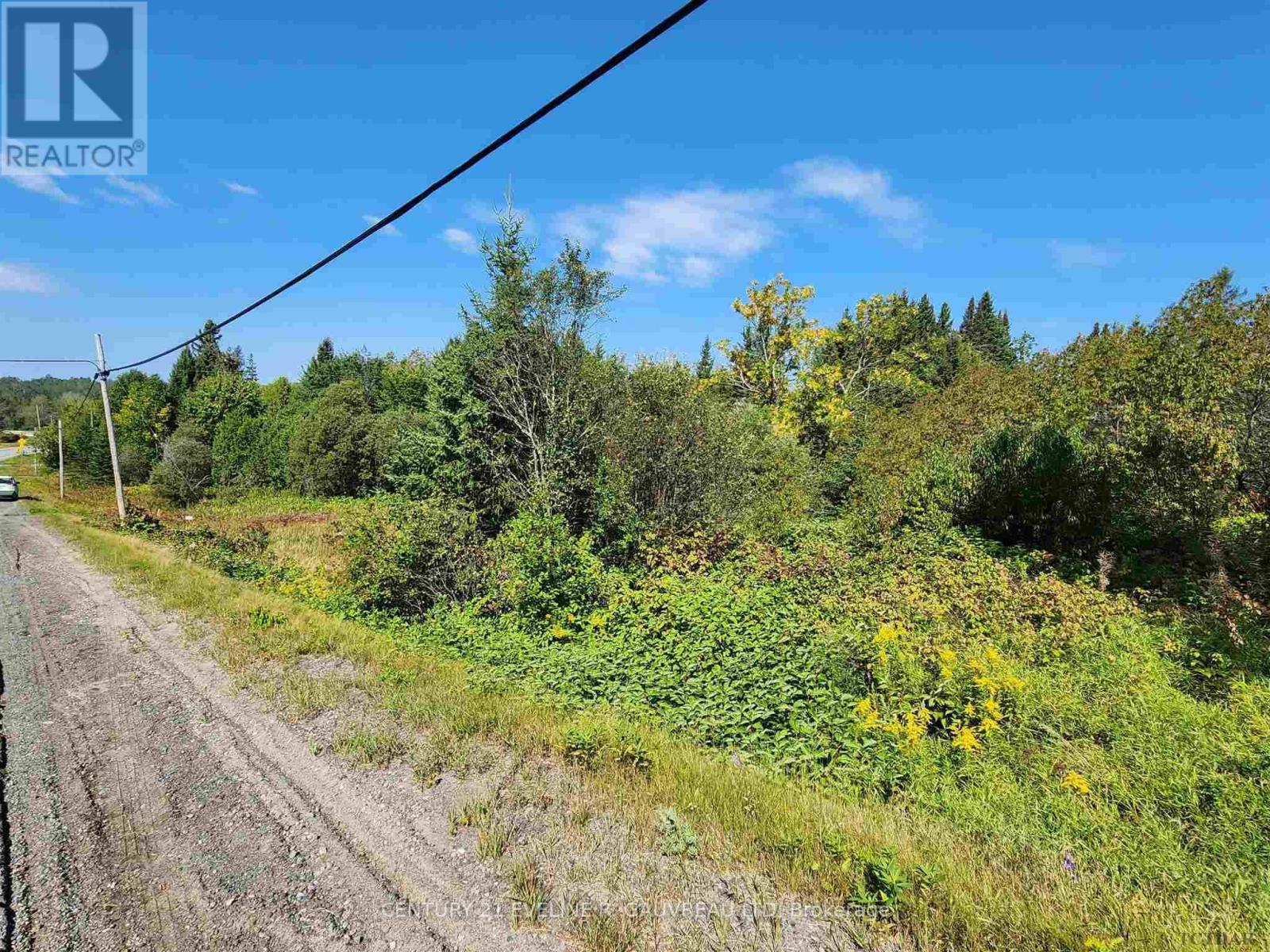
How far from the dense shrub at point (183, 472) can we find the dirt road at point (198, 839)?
136 ft

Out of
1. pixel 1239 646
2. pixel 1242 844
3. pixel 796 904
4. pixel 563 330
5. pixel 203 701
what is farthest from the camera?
pixel 563 330

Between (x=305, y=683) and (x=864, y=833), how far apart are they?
511 cm

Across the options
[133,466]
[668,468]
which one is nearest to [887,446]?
[668,468]

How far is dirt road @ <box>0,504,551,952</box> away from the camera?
8.95 ft

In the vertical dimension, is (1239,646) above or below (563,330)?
below

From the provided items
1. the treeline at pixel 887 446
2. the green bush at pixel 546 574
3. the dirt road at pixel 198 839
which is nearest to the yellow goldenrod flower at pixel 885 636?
the green bush at pixel 546 574

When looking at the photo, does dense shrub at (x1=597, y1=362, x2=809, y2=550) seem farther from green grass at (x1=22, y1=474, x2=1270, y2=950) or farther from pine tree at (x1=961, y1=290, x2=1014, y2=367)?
pine tree at (x1=961, y1=290, x2=1014, y2=367)

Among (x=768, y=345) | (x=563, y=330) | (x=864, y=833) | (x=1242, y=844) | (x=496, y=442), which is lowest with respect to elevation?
(x=1242, y=844)

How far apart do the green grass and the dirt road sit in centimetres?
50

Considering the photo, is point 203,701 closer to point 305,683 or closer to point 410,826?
point 305,683

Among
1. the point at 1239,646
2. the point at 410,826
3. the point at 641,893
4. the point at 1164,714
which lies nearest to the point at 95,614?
the point at 410,826

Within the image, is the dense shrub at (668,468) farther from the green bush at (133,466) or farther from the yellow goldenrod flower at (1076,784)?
the green bush at (133,466)

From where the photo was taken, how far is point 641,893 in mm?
2889

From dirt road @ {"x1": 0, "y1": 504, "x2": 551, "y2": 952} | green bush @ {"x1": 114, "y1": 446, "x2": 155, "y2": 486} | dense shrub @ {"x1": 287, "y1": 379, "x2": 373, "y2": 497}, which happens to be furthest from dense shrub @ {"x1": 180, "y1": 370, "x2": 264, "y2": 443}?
dirt road @ {"x1": 0, "y1": 504, "x2": 551, "y2": 952}
